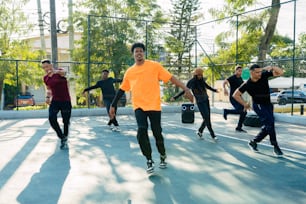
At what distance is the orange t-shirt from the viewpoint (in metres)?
4.41

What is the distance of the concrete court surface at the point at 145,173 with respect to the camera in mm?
3609

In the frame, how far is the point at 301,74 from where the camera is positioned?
39.7ft

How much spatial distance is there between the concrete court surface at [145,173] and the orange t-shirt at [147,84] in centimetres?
97

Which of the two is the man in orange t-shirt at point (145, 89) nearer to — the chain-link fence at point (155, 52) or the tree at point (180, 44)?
the chain-link fence at point (155, 52)

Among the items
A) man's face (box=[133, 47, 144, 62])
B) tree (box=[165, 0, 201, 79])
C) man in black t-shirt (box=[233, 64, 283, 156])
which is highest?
tree (box=[165, 0, 201, 79])

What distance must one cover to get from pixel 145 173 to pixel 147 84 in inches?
49.0

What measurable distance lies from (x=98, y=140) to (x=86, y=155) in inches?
59.6

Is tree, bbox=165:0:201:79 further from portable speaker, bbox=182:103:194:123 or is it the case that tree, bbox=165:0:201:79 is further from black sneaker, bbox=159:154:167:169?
black sneaker, bbox=159:154:167:169

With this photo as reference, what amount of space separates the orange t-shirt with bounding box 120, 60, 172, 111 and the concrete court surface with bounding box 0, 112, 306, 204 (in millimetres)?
973

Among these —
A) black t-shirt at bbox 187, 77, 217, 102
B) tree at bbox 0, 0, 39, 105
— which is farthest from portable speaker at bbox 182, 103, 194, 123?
tree at bbox 0, 0, 39, 105

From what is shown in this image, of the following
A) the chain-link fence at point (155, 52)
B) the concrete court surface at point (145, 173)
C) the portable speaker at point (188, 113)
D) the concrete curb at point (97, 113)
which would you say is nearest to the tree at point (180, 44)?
the chain-link fence at point (155, 52)

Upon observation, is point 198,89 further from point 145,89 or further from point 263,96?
point 145,89

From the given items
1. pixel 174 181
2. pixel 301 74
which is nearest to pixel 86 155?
Result: pixel 174 181

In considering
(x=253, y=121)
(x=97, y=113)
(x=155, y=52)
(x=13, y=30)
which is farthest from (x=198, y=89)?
(x=13, y=30)
